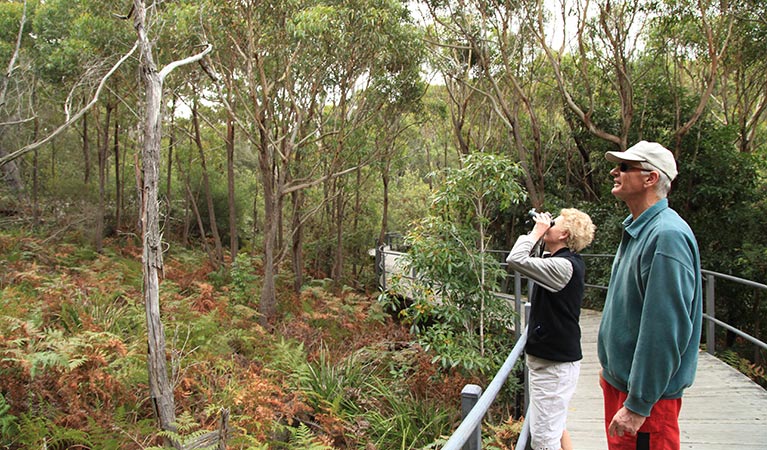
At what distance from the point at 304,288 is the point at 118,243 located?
6.74 m

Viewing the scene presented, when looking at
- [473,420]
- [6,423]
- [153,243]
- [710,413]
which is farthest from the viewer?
[710,413]

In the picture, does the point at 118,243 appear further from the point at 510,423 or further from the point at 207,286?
the point at 510,423

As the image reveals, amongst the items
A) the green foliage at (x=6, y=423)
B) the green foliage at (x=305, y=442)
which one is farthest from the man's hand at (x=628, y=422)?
the green foliage at (x=6, y=423)

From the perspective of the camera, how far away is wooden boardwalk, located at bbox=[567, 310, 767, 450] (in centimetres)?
408

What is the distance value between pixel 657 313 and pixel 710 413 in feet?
12.1

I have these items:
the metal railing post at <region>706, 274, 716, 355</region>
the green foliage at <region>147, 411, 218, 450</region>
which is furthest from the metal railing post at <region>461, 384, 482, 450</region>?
the metal railing post at <region>706, 274, 716, 355</region>

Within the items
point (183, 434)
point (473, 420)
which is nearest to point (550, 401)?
point (473, 420)

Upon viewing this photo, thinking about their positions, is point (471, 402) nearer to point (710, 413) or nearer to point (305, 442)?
point (305, 442)

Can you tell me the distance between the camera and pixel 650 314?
1.88 metres

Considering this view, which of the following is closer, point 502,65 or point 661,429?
point 661,429

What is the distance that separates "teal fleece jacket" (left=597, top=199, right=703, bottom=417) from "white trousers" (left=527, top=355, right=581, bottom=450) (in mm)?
971

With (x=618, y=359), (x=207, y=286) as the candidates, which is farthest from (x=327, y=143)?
(x=618, y=359)

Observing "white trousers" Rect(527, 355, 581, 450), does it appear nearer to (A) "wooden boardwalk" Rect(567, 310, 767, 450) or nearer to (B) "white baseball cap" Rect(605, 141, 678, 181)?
(A) "wooden boardwalk" Rect(567, 310, 767, 450)

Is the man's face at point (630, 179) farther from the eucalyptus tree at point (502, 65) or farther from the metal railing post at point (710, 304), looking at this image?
the eucalyptus tree at point (502, 65)
